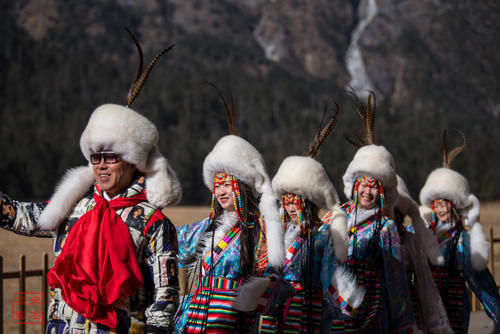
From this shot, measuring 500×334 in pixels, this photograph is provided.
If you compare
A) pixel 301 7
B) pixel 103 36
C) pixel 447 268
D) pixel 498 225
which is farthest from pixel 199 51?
pixel 447 268

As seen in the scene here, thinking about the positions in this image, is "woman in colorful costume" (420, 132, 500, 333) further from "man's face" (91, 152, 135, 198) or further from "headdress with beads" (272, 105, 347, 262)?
"man's face" (91, 152, 135, 198)

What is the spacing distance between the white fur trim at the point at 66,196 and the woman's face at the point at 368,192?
2.85m

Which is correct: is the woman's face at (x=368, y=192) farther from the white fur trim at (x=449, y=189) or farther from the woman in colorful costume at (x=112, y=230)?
the woman in colorful costume at (x=112, y=230)

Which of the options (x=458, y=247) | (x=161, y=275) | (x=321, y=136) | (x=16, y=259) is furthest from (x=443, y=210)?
(x=16, y=259)

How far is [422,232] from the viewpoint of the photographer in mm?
5840

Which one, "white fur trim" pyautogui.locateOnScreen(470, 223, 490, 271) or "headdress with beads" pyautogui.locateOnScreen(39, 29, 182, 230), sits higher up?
"headdress with beads" pyautogui.locateOnScreen(39, 29, 182, 230)

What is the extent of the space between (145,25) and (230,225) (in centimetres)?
12506

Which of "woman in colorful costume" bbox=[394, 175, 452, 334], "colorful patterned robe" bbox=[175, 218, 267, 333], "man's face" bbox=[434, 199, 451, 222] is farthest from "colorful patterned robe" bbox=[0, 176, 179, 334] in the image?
"man's face" bbox=[434, 199, 451, 222]

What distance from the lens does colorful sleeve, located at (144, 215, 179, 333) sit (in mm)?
2707

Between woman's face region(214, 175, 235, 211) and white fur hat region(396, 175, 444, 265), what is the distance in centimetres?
225

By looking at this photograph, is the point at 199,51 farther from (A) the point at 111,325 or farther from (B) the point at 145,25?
(A) the point at 111,325

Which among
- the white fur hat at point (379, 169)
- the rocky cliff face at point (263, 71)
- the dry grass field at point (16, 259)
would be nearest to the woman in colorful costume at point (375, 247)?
the white fur hat at point (379, 169)

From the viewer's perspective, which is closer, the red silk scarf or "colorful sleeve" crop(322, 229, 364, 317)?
the red silk scarf

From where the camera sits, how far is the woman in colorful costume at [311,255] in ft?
15.5
